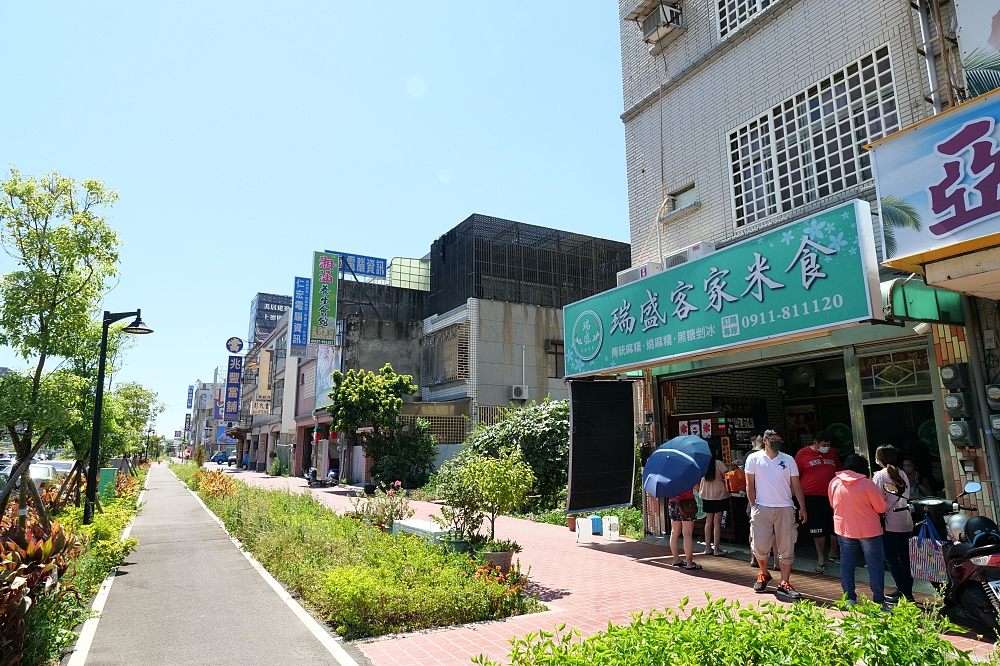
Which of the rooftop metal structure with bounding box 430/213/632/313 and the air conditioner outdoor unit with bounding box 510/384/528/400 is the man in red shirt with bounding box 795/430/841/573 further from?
the rooftop metal structure with bounding box 430/213/632/313

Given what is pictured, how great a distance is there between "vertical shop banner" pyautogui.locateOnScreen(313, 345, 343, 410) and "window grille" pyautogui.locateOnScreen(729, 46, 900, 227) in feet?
86.7

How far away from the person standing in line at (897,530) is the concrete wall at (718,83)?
153 inches

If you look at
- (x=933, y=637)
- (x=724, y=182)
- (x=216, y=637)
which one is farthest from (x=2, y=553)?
(x=724, y=182)

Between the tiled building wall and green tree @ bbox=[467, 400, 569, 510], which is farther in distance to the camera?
green tree @ bbox=[467, 400, 569, 510]

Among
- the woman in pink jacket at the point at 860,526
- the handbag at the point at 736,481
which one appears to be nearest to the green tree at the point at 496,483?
the woman in pink jacket at the point at 860,526

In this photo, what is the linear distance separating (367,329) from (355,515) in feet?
68.2

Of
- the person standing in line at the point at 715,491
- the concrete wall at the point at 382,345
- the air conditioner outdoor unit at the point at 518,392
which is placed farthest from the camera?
the concrete wall at the point at 382,345

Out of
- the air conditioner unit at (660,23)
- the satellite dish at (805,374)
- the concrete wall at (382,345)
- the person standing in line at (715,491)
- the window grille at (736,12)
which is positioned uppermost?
the air conditioner unit at (660,23)

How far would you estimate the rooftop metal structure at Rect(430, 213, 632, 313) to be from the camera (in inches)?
1089

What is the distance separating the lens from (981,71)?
6969 millimetres

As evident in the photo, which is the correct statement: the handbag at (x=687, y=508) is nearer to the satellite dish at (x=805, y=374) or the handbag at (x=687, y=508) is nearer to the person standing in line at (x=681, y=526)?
the person standing in line at (x=681, y=526)

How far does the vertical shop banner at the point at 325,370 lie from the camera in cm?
3425

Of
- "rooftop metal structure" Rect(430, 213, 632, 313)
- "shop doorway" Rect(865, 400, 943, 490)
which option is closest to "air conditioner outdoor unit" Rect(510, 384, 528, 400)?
"rooftop metal structure" Rect(430, 213, 632, 313)

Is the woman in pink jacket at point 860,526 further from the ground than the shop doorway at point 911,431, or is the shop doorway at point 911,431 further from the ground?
the shop doorway at point 911,431
